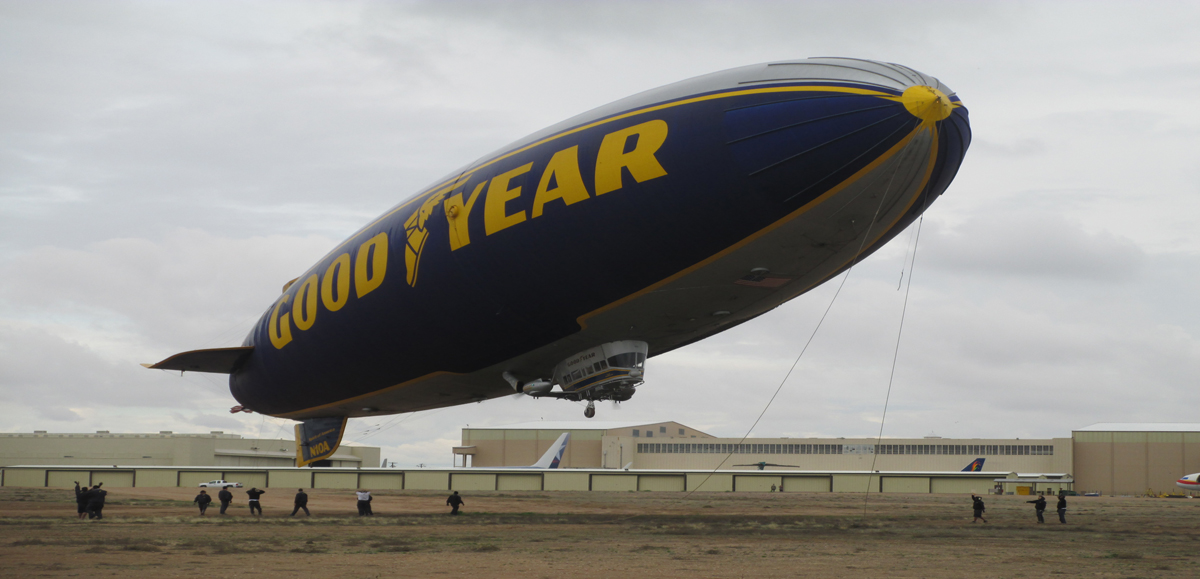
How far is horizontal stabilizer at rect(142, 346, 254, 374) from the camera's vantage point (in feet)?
116

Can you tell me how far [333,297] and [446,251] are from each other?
6750 mm

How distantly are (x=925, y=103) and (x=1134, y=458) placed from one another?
94.0 metres

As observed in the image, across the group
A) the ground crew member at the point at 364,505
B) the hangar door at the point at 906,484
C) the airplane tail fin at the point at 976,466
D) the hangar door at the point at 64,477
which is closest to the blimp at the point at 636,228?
the ground crew member at the point at 364,505

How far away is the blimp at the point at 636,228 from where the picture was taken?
18.0 metres

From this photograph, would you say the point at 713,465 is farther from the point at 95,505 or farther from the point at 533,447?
the point at 95,505

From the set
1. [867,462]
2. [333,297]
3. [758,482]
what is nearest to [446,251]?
[333,297]

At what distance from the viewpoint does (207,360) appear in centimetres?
3653

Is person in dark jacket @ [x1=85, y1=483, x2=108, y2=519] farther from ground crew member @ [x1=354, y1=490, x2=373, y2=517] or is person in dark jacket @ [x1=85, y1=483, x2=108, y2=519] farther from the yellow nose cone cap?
the yellow nose cone cap

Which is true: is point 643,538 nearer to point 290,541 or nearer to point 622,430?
point 290,541

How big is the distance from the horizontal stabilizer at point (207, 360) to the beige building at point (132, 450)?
6631cm

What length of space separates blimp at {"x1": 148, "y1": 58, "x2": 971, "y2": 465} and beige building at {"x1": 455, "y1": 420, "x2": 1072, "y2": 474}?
8252 cm

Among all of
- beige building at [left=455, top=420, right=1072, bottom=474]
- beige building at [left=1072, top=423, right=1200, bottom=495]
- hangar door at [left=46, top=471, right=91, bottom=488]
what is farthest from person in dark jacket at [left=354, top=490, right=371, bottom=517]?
beige building at [left=1072, top=423, right=1200, bottom=495]

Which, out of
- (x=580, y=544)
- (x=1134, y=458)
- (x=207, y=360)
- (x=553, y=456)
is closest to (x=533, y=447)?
(x=553, y=456)

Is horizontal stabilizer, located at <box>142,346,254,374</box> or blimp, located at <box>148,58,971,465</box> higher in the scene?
blimp, located at <box>148,58,971,465</box>
